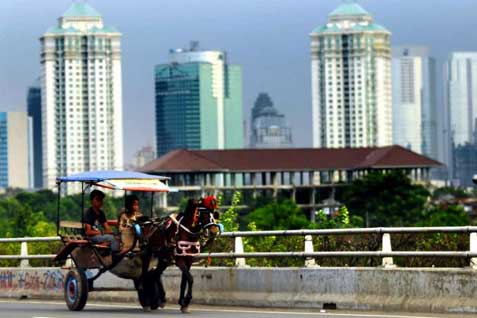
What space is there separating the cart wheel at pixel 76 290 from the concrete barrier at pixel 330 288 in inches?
77.9

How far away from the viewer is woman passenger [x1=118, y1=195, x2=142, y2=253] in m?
27.8

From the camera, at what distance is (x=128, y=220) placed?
2803 centimetres

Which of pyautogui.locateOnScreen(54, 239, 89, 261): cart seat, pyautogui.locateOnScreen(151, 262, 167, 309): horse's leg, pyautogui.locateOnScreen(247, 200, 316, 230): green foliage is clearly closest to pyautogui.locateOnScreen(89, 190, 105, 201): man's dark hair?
pyautogui.locateOnScreen(54, 239, 89, 261): cart seat

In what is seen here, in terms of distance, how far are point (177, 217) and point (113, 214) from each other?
531ft

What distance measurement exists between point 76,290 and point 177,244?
7.03 ft

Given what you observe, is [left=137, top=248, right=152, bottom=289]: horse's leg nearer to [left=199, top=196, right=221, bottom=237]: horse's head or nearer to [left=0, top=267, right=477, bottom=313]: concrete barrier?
[left=199, top=196, right=221, bottom=237]: horse's head

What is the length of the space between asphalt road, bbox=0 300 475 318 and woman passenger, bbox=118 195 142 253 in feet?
3.37

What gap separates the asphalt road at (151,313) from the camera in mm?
25969

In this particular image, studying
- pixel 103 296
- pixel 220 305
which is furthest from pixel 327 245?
pixel 103 296

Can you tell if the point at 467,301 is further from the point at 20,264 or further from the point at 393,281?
the point at 20,264

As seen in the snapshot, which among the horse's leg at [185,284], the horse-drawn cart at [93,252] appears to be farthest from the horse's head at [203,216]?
the horse-drawn cart at [93,252]

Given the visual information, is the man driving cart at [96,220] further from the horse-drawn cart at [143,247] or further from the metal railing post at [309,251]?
the metal railing post at [309,251]

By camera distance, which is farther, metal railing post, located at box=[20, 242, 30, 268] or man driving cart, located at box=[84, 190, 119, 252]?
metal railing post, located at box=[20, 242, 30, 268]

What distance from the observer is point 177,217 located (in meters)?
27.1
